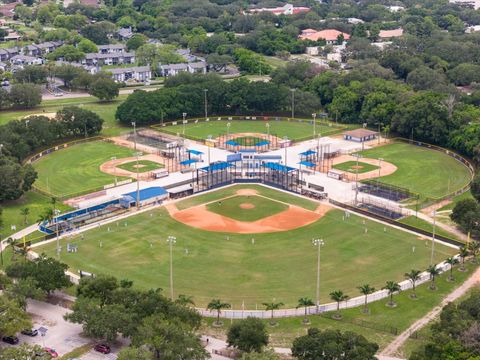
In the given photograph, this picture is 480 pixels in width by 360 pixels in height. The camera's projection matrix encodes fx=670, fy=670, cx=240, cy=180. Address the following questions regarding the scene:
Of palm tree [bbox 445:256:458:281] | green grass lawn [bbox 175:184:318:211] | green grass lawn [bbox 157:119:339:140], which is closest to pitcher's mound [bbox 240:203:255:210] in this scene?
green grass lawn [bbox 175:184:318:211]

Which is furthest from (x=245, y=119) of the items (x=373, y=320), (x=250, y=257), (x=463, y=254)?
(x=373, y=320)

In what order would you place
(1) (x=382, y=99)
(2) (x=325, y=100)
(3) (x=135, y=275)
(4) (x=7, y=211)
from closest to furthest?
(3) (x=135, y=275), (4) (x=7, y=211), (1) (x=382, y=99), (2) (x=325, y=100)

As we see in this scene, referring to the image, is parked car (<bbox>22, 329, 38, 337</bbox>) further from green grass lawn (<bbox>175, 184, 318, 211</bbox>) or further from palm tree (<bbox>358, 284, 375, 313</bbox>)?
green grass lawn (<bbox>175, 184, 318, 211</bbox>)

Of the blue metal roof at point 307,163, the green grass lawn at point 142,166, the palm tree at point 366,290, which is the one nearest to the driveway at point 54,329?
the palm tree at point 366,290

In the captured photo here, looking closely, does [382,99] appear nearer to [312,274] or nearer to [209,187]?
[209,187]

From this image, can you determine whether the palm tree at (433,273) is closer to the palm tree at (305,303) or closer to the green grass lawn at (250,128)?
the palm tree at (305,303)

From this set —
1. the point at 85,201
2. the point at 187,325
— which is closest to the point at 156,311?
the point at 187,325
